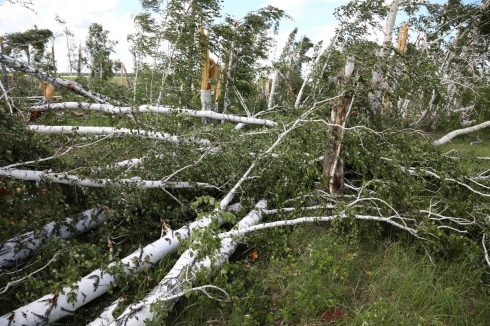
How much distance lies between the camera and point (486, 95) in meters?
6.19

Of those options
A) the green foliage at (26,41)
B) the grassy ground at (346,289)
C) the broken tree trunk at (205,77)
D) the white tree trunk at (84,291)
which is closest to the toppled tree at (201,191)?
the white tree trunk at (84,291)

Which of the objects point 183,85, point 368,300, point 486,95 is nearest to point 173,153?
point 368,300

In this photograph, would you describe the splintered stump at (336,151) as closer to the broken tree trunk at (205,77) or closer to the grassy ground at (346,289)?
the grassy ground at (346,289)

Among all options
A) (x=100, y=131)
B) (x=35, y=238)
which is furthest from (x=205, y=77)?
(x=35, y=238)

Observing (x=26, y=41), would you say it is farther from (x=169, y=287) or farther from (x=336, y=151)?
(x=169, y=287)

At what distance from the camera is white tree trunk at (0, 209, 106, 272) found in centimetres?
310

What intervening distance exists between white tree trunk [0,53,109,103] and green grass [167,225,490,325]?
3.12m

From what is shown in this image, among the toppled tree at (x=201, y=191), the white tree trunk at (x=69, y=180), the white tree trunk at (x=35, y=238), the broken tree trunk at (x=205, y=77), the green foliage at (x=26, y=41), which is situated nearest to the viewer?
the toppled tree at (x=201, y=191)

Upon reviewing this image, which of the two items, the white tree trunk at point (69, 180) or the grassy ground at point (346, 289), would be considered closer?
the grassy ground at point (346, 289)

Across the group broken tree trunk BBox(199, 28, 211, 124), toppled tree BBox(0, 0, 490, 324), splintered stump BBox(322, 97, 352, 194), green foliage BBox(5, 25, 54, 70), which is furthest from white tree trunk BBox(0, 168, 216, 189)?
broken tree trunk BBox(199, 28, 211, 124)

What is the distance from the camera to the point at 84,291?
8.64 feet

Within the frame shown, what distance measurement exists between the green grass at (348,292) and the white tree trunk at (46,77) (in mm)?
3122

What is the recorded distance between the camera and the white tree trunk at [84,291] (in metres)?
2.34

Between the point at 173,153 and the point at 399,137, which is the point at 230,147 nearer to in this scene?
the point at 173,153
